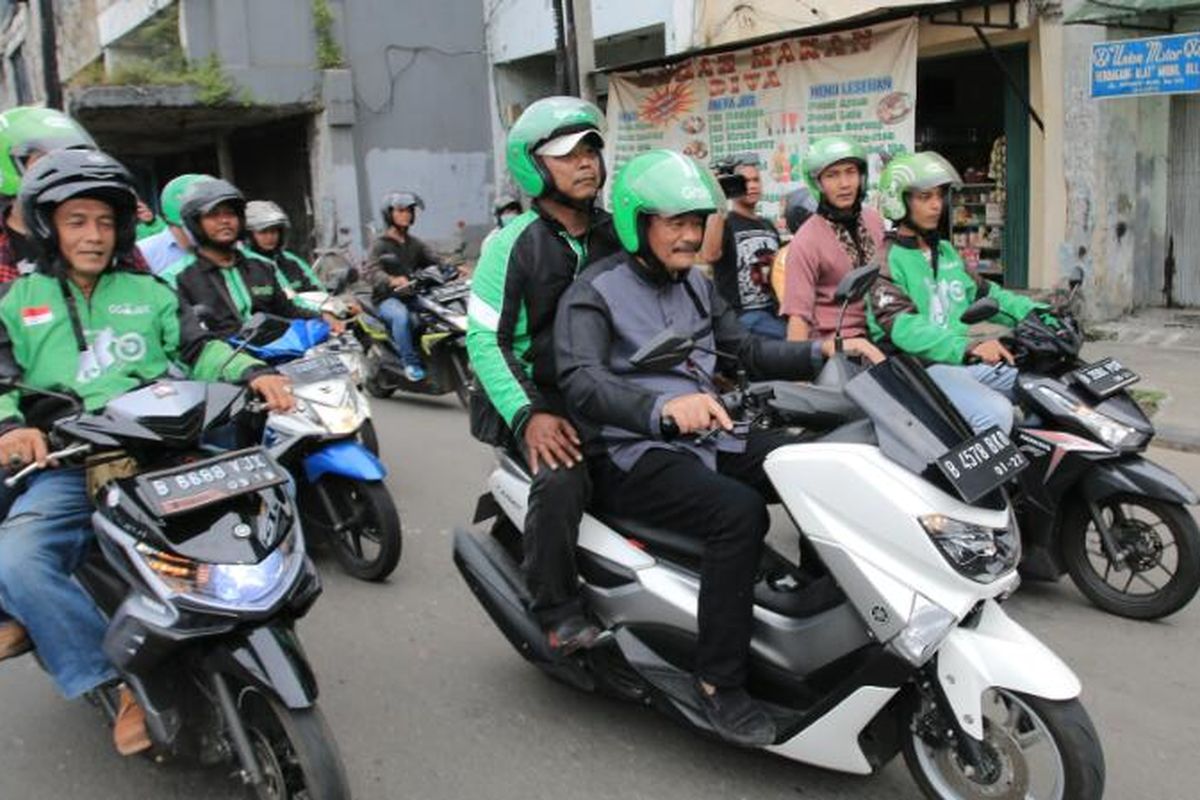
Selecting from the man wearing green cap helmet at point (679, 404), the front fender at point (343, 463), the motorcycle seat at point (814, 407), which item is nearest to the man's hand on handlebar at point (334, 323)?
the front fender at point (343, 463)

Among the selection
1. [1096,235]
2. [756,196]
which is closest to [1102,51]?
[1096,235]

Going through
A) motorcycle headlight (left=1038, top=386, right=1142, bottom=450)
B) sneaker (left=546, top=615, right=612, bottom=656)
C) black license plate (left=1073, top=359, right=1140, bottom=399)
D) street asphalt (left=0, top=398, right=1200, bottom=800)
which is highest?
black license plate (left=1073, top=359, right=1140, bottom=399)

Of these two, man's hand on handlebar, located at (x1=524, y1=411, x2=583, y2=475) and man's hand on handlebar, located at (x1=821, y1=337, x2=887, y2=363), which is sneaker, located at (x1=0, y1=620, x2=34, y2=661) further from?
man's hand on handlebar, located at (x1=821, y1=337, x2=887, y2=363)

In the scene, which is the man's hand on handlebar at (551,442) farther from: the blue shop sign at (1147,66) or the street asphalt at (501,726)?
the blue shop sign at (1147,66)

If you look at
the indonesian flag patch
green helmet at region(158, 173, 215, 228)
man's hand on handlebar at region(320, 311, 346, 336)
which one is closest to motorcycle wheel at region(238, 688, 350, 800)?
the indonesian flag patch

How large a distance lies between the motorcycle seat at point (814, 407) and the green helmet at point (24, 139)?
3.19 m

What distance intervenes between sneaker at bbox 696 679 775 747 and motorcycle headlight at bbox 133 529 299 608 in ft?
3.83

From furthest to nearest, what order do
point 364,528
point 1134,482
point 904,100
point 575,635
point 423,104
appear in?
point 423,104
point 904,100
point 364,528
point 1134,482
point 575,635

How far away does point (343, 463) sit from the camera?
4.77 meters

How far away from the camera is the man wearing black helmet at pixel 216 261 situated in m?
5.21

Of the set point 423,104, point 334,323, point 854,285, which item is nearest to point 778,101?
point 334,323

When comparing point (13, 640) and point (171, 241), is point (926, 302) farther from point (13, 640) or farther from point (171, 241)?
point (171, 241)

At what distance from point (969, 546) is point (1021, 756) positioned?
515mm

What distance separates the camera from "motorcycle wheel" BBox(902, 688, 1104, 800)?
2.44m
